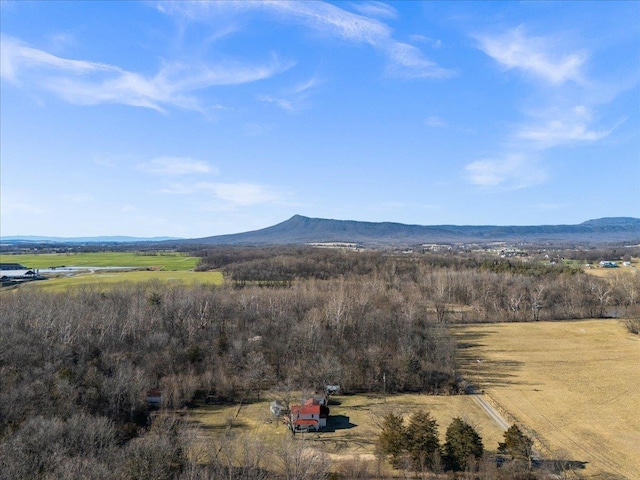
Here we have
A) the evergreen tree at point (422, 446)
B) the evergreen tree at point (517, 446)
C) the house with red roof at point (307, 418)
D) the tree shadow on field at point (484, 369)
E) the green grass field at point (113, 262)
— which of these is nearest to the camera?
the evergreen tree at point (517, 446)

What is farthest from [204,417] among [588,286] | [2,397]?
[588,286]

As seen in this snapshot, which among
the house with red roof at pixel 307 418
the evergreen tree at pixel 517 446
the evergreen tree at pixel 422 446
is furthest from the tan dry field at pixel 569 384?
the house with red roof at pixel 307 418

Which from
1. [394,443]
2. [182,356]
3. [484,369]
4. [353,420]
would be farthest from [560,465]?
[182,356]

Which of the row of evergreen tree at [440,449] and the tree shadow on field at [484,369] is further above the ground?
the row of evergreen tree at [440,449]

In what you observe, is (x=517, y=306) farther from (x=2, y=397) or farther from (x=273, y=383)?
(x=2, y=397)

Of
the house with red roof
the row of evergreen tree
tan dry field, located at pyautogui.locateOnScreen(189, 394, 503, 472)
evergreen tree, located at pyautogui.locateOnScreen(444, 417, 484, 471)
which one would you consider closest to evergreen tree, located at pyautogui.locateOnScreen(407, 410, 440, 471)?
the row of evergreen tree

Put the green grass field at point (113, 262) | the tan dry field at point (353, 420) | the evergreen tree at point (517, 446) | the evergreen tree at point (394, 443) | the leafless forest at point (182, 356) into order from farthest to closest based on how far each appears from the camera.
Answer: the green grass field at point (113, 262) < the tan dry field at point (353, 420) < the evergreen tree at point (394, 443) < the evergreen tree at point (517, 446) < the leafless forest at point (182, 356)

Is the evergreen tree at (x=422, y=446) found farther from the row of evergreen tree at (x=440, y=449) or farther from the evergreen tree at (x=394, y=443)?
the evergreen tree at (x=394, y=443)
